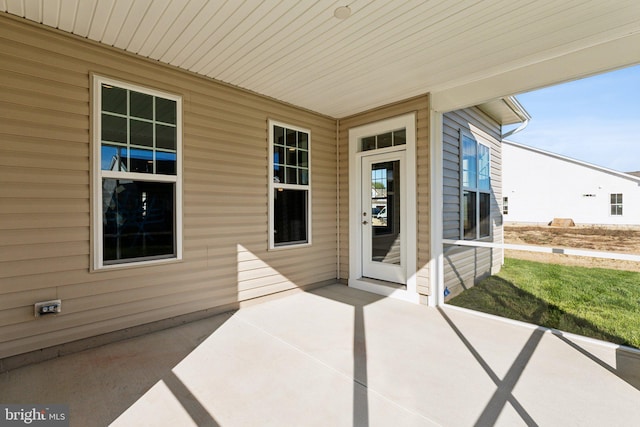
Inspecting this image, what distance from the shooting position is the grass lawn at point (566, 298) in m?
3.13

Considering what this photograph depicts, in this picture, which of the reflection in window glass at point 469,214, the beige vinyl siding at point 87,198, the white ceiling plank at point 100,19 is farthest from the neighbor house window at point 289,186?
the reflection in window glass at point 469,214

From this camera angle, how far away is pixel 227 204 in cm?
371

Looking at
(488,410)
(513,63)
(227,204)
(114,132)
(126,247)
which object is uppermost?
(513,63)

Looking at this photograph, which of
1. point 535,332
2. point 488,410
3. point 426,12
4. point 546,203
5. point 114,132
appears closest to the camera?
point 488,410

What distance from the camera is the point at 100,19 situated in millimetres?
2451

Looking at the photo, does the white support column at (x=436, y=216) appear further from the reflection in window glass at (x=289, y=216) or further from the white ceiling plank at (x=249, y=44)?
the white ceiling plank at (x=249, y=44)

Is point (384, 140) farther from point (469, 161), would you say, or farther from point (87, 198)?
point (87, 198)

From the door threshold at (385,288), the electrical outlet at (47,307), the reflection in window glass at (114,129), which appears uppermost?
the reflection in window glass at (114,129)

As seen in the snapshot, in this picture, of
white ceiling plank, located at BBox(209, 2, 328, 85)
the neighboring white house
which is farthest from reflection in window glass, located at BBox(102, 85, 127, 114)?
the neighboring white house

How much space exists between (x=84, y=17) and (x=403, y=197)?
3849 mm

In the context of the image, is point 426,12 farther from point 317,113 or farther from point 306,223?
point 306,223

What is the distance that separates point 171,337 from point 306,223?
7.75ft

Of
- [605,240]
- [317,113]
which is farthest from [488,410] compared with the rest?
[317,113]

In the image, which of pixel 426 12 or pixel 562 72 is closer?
pixel 426 12
